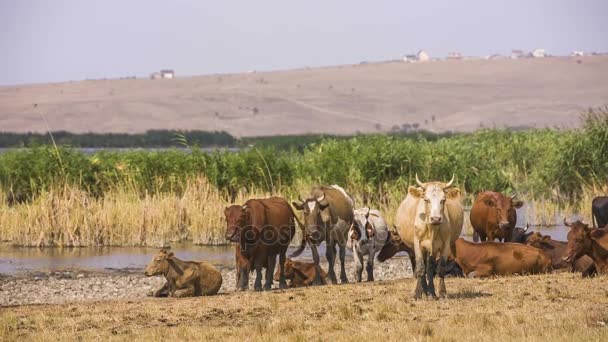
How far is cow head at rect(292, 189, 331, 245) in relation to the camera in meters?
18.3

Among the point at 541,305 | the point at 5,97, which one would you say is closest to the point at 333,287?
the point at 541,305

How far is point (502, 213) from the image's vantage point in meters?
20.5

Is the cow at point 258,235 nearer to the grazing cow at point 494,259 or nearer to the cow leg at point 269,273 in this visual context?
the cow leg at point 269,273

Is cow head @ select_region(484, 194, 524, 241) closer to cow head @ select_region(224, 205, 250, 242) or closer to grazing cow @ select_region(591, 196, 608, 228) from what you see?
grazing cow @ select_region(591, 196, 608, 228)

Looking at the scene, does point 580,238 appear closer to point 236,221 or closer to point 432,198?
point 432,198

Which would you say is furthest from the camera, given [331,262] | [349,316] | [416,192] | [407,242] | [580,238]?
[331,262]

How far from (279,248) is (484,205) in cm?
433

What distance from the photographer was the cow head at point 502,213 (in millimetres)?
20453

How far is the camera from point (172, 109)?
5728 inches

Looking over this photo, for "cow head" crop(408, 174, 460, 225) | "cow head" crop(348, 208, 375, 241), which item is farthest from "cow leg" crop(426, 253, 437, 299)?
"cow head" crop(348, 208, 375, 241)

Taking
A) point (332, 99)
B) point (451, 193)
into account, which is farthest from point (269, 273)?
point (332, 99)

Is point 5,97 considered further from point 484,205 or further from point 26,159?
point 484,205

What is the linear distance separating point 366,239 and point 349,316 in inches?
237

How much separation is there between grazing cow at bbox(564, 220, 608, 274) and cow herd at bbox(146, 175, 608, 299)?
1 centimetres
